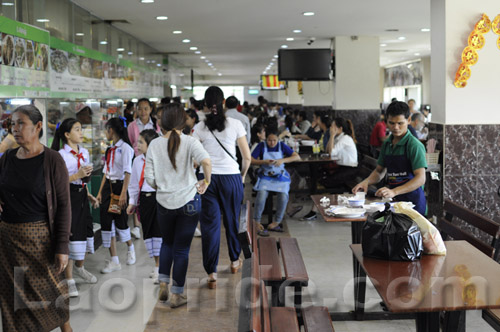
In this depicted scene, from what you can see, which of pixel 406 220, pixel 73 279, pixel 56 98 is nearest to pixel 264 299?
pixel 406 220

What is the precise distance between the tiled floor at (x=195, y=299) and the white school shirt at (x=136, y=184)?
836mm

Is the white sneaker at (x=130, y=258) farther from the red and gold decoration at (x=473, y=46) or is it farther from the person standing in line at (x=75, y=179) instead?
the red and gold decoration at (x=473, y=46)

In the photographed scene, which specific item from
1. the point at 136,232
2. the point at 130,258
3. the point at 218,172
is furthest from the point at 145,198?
the point at 136,232

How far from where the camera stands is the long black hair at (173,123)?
4434mm

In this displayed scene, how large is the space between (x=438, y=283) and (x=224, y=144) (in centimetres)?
285

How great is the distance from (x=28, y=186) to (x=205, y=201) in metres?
2.01

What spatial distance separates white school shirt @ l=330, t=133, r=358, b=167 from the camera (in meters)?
8.67

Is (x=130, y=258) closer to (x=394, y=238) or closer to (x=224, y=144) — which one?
(x=224, y=144)

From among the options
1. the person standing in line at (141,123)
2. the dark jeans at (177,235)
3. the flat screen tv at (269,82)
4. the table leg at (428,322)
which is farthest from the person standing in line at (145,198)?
the flat screen tv at (269,82)

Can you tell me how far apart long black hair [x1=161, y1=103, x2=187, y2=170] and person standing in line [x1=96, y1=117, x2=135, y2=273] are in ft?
4.21

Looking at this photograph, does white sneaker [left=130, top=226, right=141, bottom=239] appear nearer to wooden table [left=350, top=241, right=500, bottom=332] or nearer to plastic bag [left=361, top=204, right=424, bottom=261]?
Answer: wooden table [left=350, top=241, right=500, bottom=332]

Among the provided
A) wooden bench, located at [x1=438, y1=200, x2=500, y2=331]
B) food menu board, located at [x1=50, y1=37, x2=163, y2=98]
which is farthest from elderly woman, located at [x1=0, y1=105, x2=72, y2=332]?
food menu board, located at [x1=50, y1=37, x2=163, y2=98]

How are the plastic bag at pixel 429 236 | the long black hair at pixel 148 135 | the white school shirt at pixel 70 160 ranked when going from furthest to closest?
the long black hair at pixel 148 135
the white school shirt at pixel 70 160
the plastic bag at pixel 429 236

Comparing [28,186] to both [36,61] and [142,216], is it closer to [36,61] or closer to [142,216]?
[142,216]
